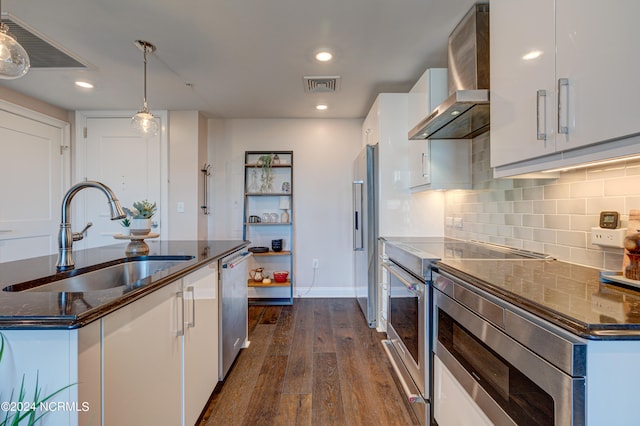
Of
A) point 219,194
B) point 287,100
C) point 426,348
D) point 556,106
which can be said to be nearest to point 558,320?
point 556,106

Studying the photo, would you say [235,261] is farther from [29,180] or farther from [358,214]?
[29,180]

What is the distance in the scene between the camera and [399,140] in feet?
9.29

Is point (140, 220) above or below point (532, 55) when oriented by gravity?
below

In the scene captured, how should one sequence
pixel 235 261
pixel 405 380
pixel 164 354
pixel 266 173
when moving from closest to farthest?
pixel 164 354
pixel 405 380
pixel 235 261
pixel 266 173

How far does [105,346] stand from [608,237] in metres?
1.85

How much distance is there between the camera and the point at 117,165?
3705 millimetres

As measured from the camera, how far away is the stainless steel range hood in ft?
5.22

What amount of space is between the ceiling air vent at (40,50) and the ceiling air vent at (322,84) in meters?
1.86

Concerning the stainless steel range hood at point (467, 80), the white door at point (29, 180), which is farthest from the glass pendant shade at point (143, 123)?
the stainless steel range hood at point (467, 80)

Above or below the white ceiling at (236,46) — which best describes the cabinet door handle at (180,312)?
below

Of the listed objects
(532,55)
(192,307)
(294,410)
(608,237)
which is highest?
(532,55)

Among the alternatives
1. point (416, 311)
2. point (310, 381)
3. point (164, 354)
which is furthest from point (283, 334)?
point (164, 354)

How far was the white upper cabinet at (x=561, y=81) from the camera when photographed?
0.86 m

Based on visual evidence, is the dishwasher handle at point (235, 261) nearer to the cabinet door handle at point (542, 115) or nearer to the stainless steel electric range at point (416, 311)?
the stainless steel electric range at point (416, 311)
